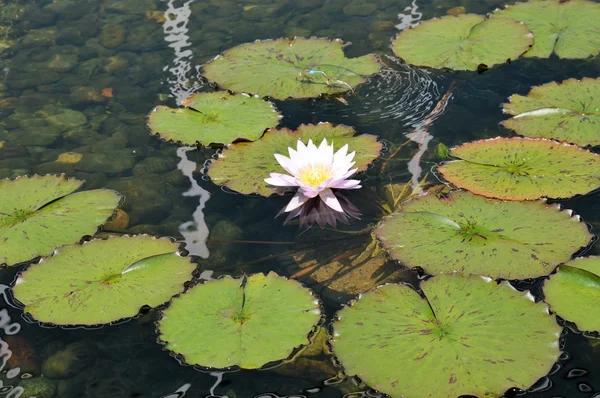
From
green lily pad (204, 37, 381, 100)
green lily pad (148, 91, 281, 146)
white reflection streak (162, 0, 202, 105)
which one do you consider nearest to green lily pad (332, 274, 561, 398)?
green lily pad (148, 91, 281, 146)

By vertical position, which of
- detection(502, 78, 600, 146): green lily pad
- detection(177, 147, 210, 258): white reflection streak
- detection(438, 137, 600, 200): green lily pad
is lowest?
detection(177, 147, 210, 258): white reflection streak

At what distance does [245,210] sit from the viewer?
3.50 m

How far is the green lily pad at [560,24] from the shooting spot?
4395 millimetres

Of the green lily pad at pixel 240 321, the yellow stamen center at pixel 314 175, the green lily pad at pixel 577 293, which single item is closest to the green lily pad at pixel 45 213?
the green lily pad at pixel 240 321

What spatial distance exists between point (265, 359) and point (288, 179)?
1037 millimetres

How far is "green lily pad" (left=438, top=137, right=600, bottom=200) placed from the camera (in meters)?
3.29

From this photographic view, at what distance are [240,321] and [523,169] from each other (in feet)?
5.30

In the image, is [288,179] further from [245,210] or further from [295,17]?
[295,17]

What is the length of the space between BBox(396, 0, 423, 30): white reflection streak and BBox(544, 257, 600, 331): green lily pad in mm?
2625

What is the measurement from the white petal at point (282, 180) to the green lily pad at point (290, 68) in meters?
0.92

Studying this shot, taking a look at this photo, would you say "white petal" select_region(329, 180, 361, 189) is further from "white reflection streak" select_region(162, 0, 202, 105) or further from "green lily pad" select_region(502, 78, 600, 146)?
"white reflection streak" select_region(162, 0, 202, 105)

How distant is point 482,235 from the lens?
9.98 ft

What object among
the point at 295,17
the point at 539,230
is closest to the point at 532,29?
the point at 295,17

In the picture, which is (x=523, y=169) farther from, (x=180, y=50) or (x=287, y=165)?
(x=180, y=50)
